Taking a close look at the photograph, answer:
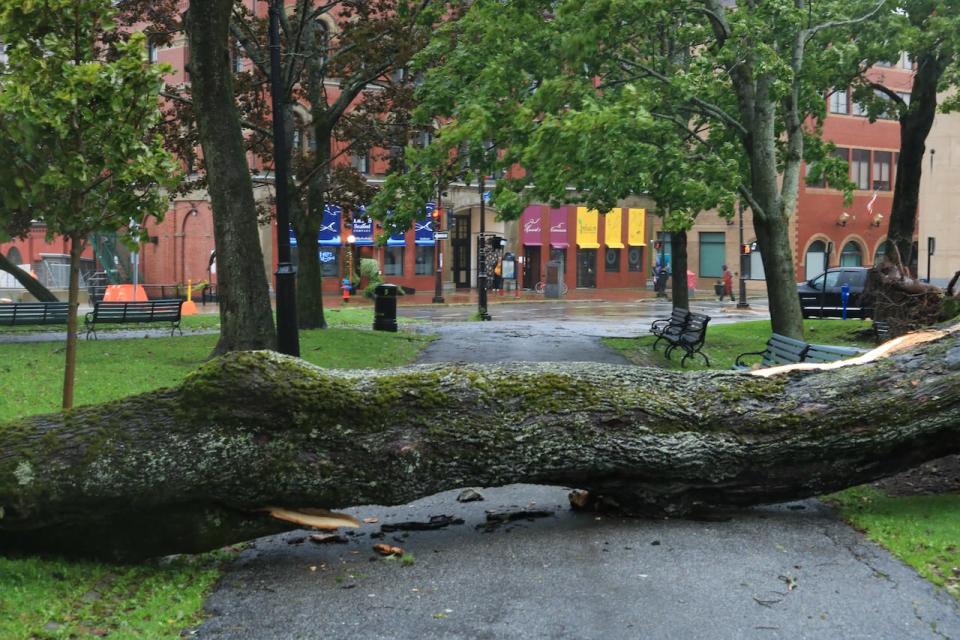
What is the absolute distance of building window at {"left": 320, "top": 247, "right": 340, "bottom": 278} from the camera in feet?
167

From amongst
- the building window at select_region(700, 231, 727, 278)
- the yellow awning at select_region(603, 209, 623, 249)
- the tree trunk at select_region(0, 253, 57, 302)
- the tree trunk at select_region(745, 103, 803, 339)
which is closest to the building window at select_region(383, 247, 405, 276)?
the yellow awning at select_region(603, 209, 623, 249)

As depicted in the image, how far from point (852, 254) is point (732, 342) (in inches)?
1713

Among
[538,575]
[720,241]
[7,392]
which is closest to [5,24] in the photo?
[7,392]

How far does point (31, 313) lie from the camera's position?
22188 millimetres

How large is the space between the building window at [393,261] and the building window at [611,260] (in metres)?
14.5

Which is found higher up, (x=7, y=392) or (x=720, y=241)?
(x=720, y=241)

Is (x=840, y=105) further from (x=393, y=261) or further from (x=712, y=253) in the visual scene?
(x=393, y=261)

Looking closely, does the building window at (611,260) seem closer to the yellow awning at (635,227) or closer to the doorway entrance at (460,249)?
the yellow awning at (635,227)

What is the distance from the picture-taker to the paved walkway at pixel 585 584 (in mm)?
4977

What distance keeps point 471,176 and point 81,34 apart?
8420 mm

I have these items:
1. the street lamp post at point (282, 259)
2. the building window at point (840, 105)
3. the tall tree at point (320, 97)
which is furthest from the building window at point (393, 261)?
the street lamp post at point (282, 259)

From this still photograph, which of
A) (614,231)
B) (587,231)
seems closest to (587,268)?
(587,231)

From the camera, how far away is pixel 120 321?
20906 millimetres

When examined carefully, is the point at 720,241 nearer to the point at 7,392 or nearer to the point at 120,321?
the point at 120,321
